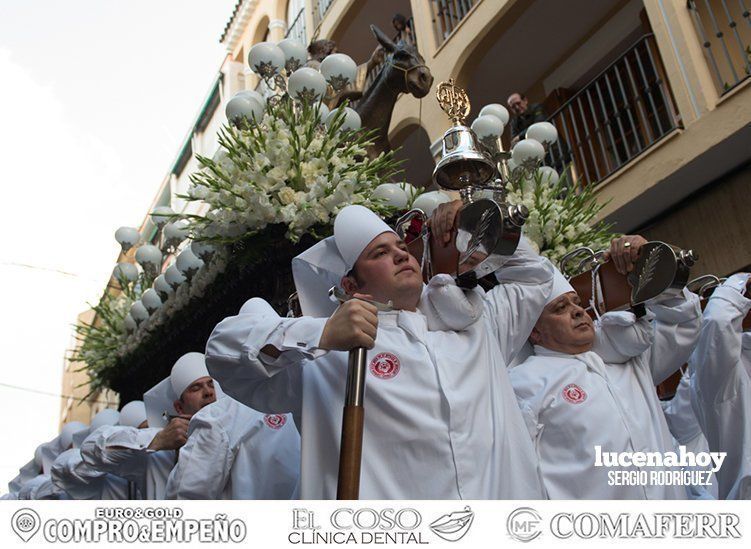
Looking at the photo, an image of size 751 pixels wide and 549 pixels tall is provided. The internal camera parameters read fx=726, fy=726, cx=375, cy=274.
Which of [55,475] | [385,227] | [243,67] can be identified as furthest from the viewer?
[243,67]

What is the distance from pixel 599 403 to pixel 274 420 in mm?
1458

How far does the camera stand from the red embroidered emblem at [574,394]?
2941 mm

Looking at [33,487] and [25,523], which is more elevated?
[33,487]

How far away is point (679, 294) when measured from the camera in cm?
313

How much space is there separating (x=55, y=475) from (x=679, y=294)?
13.0 feet

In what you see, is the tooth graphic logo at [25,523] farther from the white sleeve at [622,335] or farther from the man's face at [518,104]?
the man's face at [518,104]

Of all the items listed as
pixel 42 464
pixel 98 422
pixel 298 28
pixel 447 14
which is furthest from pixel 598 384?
pixel 298 28

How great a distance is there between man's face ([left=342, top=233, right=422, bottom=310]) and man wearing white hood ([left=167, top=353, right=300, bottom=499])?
1060mm

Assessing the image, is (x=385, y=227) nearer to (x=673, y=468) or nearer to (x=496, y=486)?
(x=496, y=486)

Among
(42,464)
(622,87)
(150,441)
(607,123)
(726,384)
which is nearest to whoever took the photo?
(726,384)

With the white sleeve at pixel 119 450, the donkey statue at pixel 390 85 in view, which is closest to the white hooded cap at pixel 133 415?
the white sleeve at pixel 119 450

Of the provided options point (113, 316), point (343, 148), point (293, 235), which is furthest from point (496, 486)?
point (113, 316)

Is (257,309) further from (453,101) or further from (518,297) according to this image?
(453,101)

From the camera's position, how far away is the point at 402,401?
2.30 metres
